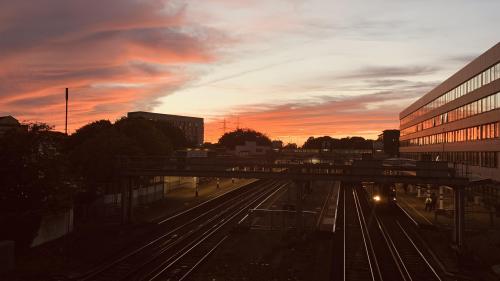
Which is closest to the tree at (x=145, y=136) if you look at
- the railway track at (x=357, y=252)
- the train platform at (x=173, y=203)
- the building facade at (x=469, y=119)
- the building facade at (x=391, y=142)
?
the train platform at (x=173, y=203)

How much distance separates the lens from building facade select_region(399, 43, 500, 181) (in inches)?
1928

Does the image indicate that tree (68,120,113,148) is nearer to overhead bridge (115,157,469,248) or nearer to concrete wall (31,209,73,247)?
overhead bridge (115,157,469,248)

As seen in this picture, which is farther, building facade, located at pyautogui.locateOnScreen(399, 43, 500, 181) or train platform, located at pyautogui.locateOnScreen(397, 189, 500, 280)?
building facade, located at pyautogui.locateOnScreen(399, 43, 500, 181)

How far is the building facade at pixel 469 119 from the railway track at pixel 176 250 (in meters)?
22.5

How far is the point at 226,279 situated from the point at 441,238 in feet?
63.4

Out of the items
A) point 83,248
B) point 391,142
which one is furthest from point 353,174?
point 391,142

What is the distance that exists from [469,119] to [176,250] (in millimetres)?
45400

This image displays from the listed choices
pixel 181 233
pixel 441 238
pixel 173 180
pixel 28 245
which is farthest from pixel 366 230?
pixel 173 180

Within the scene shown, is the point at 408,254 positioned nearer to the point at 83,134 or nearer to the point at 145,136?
the point at 145,136

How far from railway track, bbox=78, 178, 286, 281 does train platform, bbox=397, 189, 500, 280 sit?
15161 millimetres

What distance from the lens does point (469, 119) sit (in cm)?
5869

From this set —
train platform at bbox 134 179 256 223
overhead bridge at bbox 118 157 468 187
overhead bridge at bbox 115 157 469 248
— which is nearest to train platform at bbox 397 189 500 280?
overhead bridge at bbox 115 157 469 248

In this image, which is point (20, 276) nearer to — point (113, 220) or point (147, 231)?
point (147, 231)

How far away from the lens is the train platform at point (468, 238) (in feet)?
88.7
